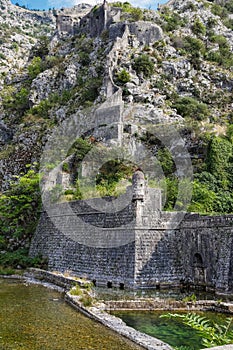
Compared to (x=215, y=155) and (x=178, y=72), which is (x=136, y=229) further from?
(x=178, y=72)

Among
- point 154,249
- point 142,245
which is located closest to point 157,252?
point 154,249

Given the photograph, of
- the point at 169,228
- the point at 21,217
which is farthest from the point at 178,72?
the point at 169,228

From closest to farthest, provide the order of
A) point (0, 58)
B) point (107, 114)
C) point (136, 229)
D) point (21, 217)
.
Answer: point (136, 229), point (21, 217), point (107, 114), point (0, 58)

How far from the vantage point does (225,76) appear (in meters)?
52.0

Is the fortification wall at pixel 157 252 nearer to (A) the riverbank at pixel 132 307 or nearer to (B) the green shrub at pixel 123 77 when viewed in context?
(A) the riverbank at pixel 132 307

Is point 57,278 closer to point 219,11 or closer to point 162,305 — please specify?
point 162,305

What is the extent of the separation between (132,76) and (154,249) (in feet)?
106

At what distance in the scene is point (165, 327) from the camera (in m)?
12.8

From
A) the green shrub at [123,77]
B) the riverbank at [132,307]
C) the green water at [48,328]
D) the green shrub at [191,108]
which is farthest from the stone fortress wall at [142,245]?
the green shrub at [123,77]

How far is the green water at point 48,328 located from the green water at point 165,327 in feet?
4.53

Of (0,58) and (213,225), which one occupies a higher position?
(0,58)

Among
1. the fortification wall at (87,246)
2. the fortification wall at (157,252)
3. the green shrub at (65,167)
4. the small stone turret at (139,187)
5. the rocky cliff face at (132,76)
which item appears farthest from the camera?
the rocky cliff face at (132,76)

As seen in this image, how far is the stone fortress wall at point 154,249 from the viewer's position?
1950 cm

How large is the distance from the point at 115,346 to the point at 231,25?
63829 millimetres
